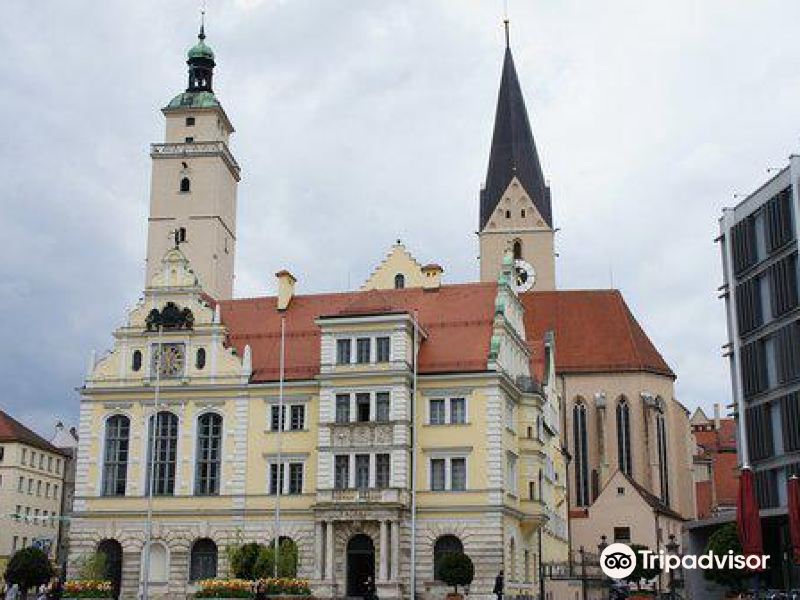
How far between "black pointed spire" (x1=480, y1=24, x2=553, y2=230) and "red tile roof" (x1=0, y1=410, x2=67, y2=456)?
42.0m

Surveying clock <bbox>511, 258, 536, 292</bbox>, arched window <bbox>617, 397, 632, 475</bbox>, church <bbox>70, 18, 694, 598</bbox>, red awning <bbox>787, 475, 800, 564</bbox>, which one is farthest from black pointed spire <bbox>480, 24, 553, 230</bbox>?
red awning <bbox>787, 475, 800, 564</bbox>

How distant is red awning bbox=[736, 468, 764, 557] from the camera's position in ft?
124

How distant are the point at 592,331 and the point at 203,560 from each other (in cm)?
4126

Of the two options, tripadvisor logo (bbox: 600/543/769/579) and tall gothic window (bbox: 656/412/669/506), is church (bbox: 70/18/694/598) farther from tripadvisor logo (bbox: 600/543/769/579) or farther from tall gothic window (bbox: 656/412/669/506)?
tall gothic window (bbox: 656/412/669/506)

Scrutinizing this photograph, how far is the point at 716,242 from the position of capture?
6506 centimetres

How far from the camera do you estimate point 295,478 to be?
5944 cm

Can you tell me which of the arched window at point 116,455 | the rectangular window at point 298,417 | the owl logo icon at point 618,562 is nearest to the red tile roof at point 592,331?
the rectangular window at point 298,417

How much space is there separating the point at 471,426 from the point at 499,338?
4.70m

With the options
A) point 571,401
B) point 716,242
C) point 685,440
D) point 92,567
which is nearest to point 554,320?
point 571,401

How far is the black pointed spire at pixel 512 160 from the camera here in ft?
349

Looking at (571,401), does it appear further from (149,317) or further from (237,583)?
(237,583)

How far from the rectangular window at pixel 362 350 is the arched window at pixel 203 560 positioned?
39.6 feet

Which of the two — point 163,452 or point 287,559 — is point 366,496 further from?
point 163,452

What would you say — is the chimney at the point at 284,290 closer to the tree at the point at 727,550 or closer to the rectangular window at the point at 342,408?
the rectangular window at the point at 342,408
